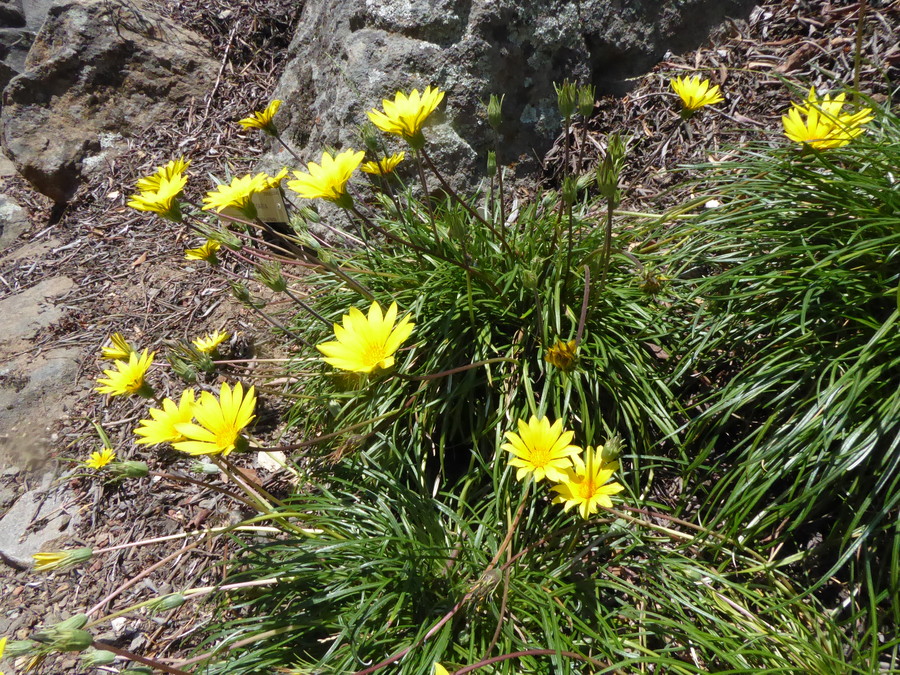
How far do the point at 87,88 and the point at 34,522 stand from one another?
11.1 ft

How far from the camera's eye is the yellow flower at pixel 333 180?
1.94 meters

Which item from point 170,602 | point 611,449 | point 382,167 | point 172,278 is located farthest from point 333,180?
point 172,278

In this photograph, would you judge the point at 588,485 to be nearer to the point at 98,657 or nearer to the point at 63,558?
the point at 98,657

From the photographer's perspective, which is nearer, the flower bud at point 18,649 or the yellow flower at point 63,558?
the flower bud at point 18,649

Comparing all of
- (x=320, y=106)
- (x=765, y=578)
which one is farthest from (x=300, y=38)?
(x=765, y=578)

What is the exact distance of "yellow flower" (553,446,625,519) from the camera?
1.58 metres

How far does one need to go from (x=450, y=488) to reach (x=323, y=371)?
2.50 feet

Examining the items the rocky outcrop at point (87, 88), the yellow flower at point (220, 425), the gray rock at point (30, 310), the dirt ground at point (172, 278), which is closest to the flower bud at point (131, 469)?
the yellow flower at point (220, 425)

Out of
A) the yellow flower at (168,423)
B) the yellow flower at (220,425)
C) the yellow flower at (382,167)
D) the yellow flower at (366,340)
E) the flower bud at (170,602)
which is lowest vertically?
the flower bud at (170,602)

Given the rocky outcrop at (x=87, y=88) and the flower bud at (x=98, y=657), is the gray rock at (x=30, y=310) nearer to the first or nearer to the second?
the rocky outcrop at (x=87, y=88)

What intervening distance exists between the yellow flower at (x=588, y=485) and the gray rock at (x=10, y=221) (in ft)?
16.5

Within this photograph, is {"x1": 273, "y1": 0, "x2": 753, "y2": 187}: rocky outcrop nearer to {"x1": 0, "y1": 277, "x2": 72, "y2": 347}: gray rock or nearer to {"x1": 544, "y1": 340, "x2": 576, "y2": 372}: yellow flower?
{"x1": 544, "y1": 340, "x2": 576, "y2": 372}: yellow flower

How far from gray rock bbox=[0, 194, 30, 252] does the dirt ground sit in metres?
0.31

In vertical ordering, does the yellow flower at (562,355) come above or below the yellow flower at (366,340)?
below
